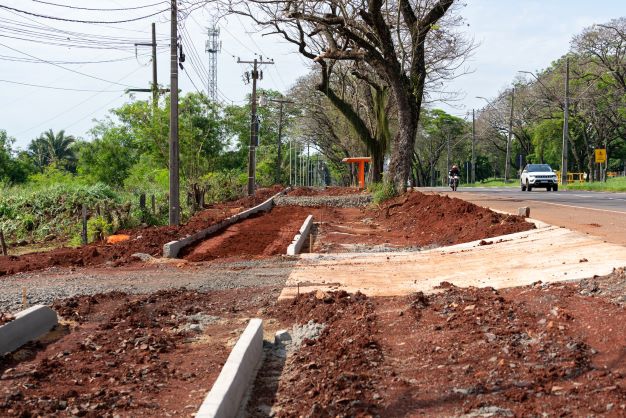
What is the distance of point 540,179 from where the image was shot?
139 ft

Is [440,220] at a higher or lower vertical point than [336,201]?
higher

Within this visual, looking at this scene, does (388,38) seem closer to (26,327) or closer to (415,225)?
(415,225)

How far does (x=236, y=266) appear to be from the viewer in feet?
46.9

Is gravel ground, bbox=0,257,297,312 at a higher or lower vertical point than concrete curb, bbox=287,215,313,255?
lower

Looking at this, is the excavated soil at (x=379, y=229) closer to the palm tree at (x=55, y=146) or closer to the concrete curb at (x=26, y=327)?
the concrete curb at (x=26, y=327)

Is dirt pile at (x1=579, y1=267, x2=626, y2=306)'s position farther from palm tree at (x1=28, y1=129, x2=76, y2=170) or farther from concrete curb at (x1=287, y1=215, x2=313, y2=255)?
palm tree at (x1=28, y1=129, x2=76, y2=170)

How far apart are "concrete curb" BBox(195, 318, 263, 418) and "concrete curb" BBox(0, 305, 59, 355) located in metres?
2.45

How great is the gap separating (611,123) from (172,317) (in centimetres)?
5678

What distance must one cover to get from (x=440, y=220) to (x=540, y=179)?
76.9 ft

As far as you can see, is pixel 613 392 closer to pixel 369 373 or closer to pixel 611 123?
pixel 369 373

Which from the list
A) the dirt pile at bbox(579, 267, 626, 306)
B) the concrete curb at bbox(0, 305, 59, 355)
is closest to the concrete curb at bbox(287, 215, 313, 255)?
the concrete curb at bbox(0, 305, 59, 355)

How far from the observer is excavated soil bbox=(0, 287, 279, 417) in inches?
246

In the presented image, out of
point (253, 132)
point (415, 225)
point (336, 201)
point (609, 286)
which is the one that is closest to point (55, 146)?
point (253, 132)

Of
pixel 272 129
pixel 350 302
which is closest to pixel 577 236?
pixel 350 302
